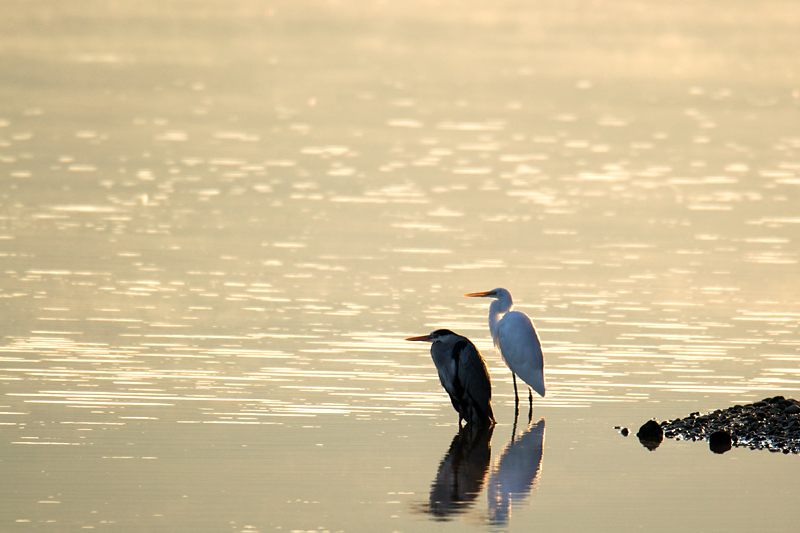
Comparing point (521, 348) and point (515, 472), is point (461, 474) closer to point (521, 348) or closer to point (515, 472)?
point (515, 472)

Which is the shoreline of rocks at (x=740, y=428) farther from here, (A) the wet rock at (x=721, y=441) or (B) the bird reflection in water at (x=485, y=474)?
(B) the bird reflection in water at (x=485, y=474)

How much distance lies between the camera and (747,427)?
12.0 metres

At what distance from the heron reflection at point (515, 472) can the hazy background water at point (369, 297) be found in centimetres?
4

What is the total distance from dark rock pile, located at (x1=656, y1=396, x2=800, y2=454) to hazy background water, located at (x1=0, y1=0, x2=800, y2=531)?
10.3 inches

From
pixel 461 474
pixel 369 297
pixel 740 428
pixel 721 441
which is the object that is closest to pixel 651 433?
pixel 721 441

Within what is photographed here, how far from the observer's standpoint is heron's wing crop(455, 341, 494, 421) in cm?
1238

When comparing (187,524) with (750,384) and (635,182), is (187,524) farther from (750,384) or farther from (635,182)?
(635,182)

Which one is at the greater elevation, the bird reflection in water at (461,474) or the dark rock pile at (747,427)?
the dark rock pile at (747,427)

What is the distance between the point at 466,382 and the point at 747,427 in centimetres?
233

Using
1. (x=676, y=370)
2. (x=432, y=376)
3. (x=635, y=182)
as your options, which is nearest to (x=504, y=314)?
(x=432, y=376)

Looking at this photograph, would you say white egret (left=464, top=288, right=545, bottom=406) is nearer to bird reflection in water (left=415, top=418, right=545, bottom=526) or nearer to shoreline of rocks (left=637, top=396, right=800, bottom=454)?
bird reflection in water (left=415, top=418, right=545, bottom=526)

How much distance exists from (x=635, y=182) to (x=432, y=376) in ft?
50.8

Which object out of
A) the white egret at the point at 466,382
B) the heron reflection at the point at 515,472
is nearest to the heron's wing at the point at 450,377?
the white egret at the point at 466,382

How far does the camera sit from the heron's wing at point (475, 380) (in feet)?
40.6
